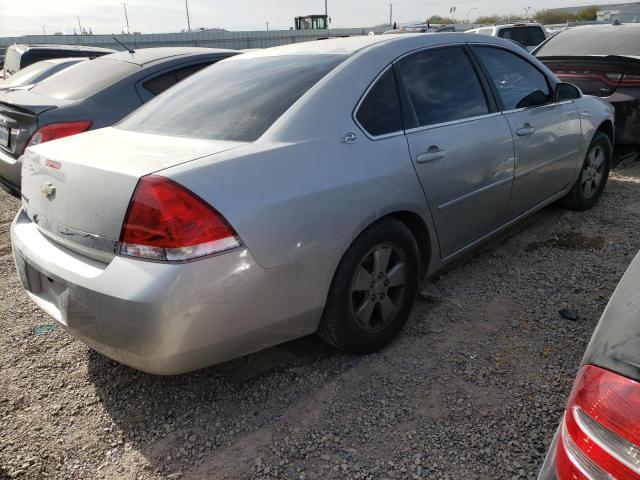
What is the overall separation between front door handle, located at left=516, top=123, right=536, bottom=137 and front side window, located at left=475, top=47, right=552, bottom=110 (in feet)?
0.48

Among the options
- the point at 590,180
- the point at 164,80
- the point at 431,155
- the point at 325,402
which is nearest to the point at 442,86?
the point at 431,155

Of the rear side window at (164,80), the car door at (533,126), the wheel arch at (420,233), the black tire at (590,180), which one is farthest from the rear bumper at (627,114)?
the rear side window at (164,80)

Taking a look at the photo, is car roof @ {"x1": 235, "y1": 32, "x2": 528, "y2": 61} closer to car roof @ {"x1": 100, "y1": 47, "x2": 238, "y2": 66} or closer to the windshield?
car roof @ {"x1": 100, "y1": 47, "x2": 238, "y2": 66}

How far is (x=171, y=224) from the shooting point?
1.95 m

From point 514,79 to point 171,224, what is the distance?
283cm

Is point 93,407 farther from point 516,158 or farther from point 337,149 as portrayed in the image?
point 516,158

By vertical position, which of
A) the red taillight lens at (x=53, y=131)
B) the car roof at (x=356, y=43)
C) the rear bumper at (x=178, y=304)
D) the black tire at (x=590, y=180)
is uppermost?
the car roof at (x=356, y=43)

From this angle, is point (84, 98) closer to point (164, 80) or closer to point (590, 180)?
point (164, 80)

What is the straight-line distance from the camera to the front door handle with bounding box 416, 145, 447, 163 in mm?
2793

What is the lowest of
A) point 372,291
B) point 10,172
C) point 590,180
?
point 590,180

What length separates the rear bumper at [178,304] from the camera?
197cm

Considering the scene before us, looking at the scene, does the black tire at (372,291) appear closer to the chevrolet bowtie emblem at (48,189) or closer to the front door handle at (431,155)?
the front door handle at (431,155)

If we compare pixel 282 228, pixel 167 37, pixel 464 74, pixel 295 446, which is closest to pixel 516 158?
pixel 464 74

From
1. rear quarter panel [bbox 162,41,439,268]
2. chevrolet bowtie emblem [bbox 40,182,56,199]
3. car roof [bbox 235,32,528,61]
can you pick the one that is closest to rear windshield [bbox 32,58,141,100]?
car roof [bbox 235,32,528,61]
